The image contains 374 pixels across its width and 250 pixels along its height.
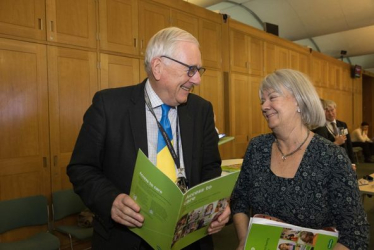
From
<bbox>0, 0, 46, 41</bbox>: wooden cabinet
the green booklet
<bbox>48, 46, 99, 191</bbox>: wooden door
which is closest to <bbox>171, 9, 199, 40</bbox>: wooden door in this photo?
<bbox>48, 46, 99, 191</bbox>: wooden door

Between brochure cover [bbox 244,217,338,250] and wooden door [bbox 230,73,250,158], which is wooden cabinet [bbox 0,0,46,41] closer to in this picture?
brochure cover [bbox 244,217,338,250]

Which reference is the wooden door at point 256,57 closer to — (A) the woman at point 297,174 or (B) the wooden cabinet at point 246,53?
(B) the wooden cabinet at point 246,53

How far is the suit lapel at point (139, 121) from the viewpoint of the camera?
1.36 metres

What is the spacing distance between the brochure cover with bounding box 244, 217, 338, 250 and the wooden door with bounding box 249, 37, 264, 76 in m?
5.98

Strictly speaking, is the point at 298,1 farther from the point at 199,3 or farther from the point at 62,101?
the point at 62,101

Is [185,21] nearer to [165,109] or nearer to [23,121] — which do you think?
[23,121]

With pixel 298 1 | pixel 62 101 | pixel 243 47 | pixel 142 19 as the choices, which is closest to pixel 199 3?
pixel 243 47

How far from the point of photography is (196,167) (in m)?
1.47

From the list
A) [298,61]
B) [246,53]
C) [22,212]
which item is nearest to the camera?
[22,212]

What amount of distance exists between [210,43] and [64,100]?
3.11 meters

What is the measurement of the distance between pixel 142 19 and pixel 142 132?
3700mm

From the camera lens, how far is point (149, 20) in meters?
4.79

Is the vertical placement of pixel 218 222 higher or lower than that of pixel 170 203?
lower

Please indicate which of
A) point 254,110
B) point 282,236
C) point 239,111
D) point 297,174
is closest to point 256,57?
point 254,110
